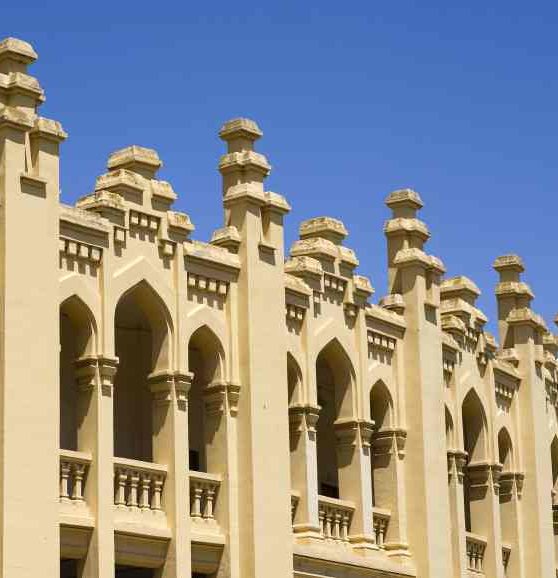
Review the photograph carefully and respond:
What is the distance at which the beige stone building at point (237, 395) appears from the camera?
27.7 metres

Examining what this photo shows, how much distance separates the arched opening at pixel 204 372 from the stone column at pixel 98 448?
9.28ft

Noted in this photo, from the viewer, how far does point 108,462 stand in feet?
94.1

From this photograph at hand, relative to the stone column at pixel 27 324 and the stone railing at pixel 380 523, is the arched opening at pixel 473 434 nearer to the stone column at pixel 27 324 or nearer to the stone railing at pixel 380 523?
the stone railing at pixel 380 523

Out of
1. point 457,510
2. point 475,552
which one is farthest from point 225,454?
point 475,552

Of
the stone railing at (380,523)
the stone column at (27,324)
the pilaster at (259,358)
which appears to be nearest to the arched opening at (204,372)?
the pilaster at (259,358)

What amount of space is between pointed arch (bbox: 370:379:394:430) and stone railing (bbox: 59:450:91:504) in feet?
29.3

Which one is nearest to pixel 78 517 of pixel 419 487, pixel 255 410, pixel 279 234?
pixel 255 410

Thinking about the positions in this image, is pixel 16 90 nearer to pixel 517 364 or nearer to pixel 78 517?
pixel 78 517

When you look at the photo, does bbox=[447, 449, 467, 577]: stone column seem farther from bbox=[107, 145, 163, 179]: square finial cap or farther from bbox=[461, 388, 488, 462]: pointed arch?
bbox=[107, 145, 163, 179]: square finial cap

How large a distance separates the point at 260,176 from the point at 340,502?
601 centimetres

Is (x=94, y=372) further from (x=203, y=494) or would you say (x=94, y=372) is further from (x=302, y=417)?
(x=302, y=417)

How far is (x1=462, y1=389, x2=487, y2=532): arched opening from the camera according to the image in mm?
39625

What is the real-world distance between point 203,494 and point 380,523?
19.0 feet

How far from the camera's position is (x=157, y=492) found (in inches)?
1182
